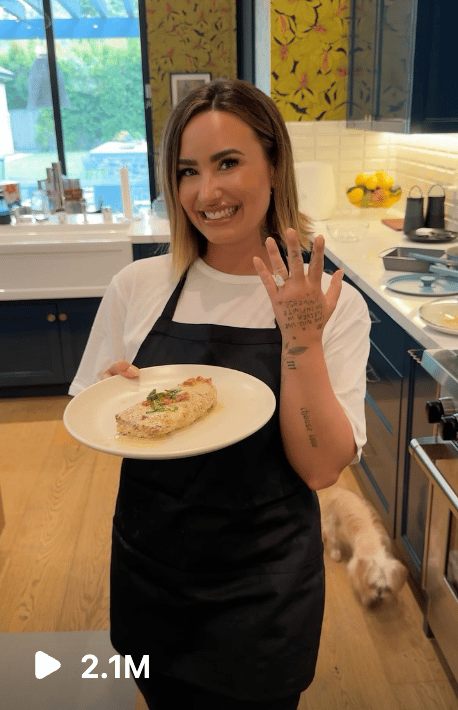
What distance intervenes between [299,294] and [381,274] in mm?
1632

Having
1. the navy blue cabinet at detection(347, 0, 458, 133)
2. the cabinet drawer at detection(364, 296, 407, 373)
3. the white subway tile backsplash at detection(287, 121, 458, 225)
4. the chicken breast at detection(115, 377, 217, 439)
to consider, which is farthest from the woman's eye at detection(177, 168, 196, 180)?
the white subway tile backsplash at detection(287, 121, 458, 225)

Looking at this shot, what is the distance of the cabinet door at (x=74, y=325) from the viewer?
12.1 ft

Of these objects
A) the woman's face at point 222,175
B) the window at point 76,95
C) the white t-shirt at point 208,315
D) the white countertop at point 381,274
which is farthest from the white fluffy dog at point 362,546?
the window at point 76,95

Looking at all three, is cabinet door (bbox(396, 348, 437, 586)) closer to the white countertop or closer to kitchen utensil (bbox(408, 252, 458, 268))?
the white countertop

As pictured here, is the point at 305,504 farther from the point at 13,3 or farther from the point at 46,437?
the point at 13,3

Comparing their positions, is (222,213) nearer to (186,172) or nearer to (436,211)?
(186,172)

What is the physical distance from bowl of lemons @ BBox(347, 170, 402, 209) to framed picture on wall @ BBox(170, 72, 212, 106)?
1278mm

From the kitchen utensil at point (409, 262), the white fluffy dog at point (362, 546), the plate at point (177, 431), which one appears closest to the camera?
the plate at point (177, 431)

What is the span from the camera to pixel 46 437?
3.46m

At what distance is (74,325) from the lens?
12.2 feet

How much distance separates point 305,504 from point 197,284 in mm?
487

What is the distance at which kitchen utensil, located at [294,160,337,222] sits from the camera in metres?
3.73

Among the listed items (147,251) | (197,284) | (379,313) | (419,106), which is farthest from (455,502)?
(147,251)

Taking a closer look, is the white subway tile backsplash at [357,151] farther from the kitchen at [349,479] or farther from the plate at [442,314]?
the plate at [442,314]
